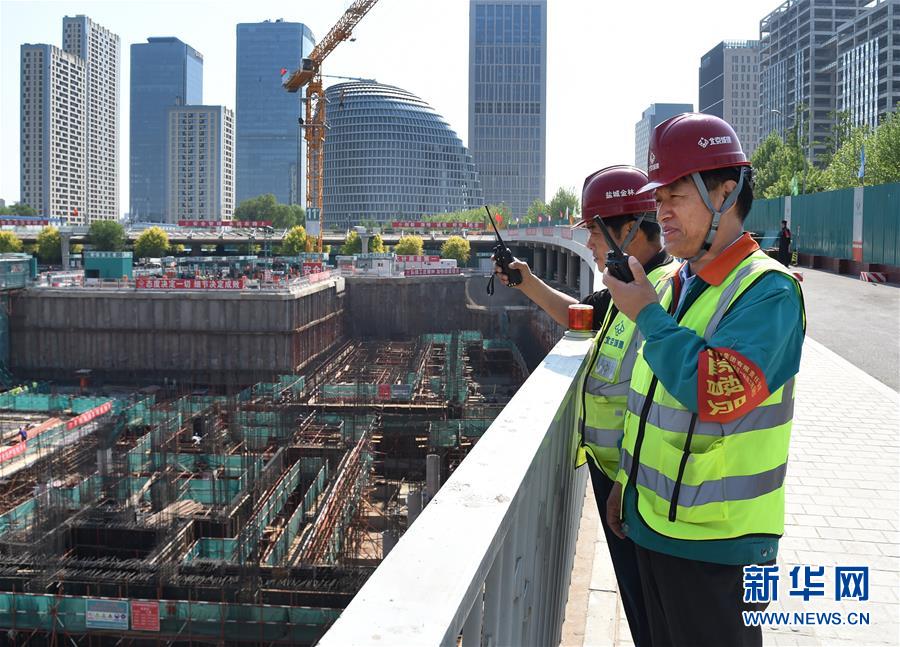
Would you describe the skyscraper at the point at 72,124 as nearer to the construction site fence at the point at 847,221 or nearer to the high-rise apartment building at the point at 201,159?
the high-rise apartment building at the point at 201,159

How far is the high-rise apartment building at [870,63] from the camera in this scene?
290 feet

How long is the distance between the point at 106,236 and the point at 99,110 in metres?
107

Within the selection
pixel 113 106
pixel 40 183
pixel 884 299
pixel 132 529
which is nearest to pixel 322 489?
pixel 132 529

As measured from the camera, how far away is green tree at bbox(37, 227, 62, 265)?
69.0m

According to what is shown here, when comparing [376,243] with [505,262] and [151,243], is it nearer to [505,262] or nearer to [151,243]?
[151,243]

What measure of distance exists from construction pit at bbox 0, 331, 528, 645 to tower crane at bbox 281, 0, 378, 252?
35306 millimetres

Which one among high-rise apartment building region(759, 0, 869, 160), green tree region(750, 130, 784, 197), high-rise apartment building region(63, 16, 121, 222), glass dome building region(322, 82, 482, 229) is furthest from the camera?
high-rise apartment building region(63, 16, 121, 222)

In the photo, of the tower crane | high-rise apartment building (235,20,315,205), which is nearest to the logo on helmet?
the tower crane

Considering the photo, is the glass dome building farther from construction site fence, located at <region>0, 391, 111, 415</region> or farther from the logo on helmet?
the logo on helmet

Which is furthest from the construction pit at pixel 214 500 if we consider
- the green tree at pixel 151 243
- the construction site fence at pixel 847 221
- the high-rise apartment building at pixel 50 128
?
the high-rise apartment building at pixel 50 128

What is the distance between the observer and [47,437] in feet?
80.3

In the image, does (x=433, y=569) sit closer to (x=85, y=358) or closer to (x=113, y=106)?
(x=85, y=358)

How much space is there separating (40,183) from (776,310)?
167 m

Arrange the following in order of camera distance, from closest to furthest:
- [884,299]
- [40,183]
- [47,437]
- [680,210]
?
[680,210], [884,299], [47,437], [40,183]
